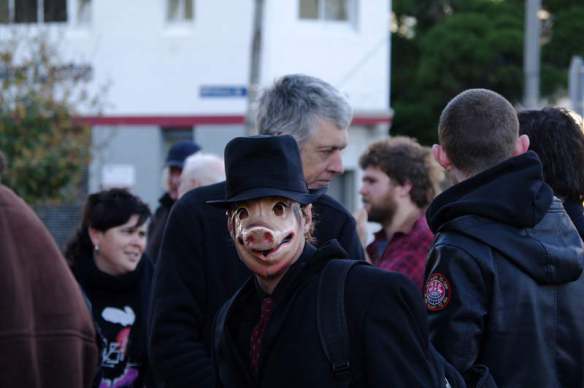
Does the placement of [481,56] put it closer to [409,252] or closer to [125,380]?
[409,252]

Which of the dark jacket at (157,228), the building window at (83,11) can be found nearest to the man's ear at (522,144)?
the dark jacket at (157,228)

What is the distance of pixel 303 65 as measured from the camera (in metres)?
23.6

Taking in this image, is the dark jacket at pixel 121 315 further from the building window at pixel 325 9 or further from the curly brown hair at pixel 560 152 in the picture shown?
the building window at pixel 325 9

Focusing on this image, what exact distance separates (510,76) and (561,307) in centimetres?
2647

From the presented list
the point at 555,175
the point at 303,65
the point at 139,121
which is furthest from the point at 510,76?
the point at 555,175

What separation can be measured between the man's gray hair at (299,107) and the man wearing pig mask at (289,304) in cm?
87

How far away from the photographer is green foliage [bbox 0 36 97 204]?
53.5ft

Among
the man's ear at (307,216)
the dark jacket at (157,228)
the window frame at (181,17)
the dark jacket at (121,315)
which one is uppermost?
the window frame at (181,17)

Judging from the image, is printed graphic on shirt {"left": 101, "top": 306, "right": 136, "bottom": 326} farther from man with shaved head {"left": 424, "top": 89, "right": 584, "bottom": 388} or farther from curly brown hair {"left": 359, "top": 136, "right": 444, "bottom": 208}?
man with shaved head {"left": 424, "top": 89, "right": 584, "bottom": 388}

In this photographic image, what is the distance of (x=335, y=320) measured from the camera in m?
3.06

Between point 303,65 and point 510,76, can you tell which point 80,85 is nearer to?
point 303,65

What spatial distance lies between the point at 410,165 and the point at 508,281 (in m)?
2.89

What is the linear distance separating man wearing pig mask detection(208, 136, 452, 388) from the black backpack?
18mm

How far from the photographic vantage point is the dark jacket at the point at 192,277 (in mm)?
3988
